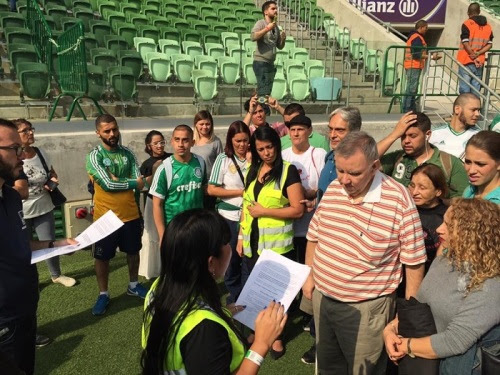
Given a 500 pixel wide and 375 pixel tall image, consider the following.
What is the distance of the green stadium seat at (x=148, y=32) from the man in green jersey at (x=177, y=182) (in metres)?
8.06

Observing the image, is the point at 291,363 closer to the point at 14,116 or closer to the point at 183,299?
the point at 183,299

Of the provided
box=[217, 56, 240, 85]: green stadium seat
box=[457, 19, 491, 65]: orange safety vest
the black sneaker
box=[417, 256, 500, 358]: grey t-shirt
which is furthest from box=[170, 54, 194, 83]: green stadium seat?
box=[417, 256, 500, 358]: grey t-shirt

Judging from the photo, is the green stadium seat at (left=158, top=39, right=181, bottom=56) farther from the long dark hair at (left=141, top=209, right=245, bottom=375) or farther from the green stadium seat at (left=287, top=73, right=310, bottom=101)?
the long dark hair at (left=141, top=209, right=245, bottom=375)

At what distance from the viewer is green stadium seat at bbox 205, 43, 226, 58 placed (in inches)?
431

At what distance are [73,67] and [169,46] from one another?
415 cm

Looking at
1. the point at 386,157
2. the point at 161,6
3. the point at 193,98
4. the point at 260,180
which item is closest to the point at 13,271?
the point at 260,180

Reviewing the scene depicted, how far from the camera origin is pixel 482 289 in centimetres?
192

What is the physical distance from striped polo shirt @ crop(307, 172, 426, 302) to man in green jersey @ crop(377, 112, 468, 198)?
0.76 m

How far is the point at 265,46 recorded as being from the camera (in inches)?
274

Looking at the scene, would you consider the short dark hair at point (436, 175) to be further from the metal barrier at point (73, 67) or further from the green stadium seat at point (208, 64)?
the green stadium seat at point (208, 64)

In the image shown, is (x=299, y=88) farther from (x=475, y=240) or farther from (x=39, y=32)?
A: (x=475, y=240)

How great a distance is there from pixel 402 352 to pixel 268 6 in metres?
5.64

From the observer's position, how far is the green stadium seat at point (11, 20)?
948cm

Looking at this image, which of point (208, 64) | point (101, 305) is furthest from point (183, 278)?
point (208, 64)
